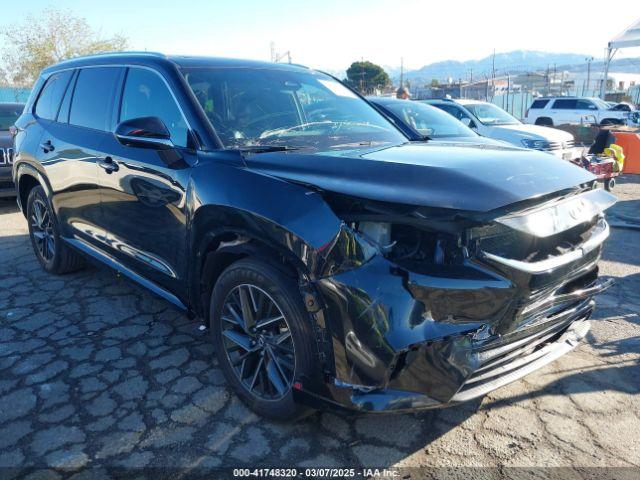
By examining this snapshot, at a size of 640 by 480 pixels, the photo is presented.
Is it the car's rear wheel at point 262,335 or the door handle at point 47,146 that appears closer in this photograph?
the car's rear wheel at point 262,335

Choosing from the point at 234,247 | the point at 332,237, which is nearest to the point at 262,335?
the point at 234,247

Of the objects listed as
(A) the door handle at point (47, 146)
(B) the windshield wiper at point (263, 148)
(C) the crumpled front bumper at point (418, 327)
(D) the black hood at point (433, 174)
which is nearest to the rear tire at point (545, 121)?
(D) the black hood at point (433, 174)

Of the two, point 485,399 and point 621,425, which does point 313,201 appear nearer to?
point 485,399

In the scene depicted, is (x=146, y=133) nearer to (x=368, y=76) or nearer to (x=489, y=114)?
(x=489, y=114)

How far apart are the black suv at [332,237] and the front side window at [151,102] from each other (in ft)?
0.05

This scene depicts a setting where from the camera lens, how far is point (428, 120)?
770 centimetres

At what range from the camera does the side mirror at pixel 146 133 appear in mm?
2787

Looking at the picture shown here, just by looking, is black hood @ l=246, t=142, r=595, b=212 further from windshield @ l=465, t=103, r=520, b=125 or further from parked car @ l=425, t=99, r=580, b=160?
windshield @ l=465, t=103, r=520, b=125

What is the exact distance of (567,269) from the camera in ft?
7.48

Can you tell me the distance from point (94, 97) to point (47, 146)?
0.81 meters

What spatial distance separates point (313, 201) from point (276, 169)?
35 centimetres

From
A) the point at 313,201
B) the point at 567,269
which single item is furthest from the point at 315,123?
the point at 567,269

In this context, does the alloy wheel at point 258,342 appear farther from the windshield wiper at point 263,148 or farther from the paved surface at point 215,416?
the windshield wiper at point 263,148

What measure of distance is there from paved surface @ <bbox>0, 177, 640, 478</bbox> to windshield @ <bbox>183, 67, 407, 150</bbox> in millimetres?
1522
